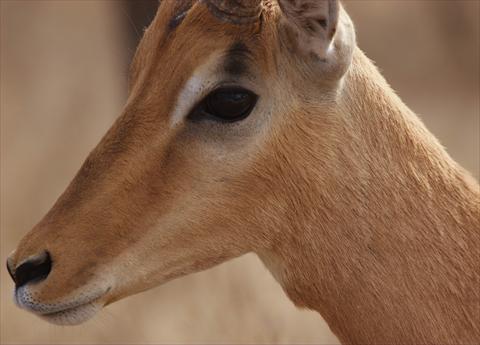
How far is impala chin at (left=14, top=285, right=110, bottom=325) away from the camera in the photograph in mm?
3996

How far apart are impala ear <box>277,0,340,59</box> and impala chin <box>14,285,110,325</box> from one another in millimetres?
1154

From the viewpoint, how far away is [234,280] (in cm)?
907

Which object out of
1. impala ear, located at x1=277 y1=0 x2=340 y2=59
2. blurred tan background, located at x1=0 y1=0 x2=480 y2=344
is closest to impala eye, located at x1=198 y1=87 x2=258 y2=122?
impala ear, located at x1=277 y1=0 x2=340 y2=59

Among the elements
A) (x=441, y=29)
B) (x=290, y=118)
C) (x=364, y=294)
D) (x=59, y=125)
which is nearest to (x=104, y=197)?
(x=290, y=118)

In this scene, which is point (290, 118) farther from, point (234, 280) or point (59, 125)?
point (59, 125)

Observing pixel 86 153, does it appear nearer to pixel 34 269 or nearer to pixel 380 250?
pixel 34 269

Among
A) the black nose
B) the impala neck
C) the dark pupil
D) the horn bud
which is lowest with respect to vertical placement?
the impala neck

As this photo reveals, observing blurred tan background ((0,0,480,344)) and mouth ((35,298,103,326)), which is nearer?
mouth ((35,298,103,326))

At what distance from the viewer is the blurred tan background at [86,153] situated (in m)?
8.57

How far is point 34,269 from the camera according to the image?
400cm

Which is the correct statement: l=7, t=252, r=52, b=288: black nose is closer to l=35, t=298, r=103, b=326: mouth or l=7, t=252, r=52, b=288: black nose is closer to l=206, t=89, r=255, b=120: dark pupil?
l=35, t=298, r=103, b=326: mouth

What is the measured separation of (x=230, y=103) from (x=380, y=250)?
774mm

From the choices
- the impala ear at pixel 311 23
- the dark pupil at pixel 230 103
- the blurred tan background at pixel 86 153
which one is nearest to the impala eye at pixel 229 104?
the dark pupil at pixel 230 103

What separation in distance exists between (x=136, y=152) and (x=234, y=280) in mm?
5124
